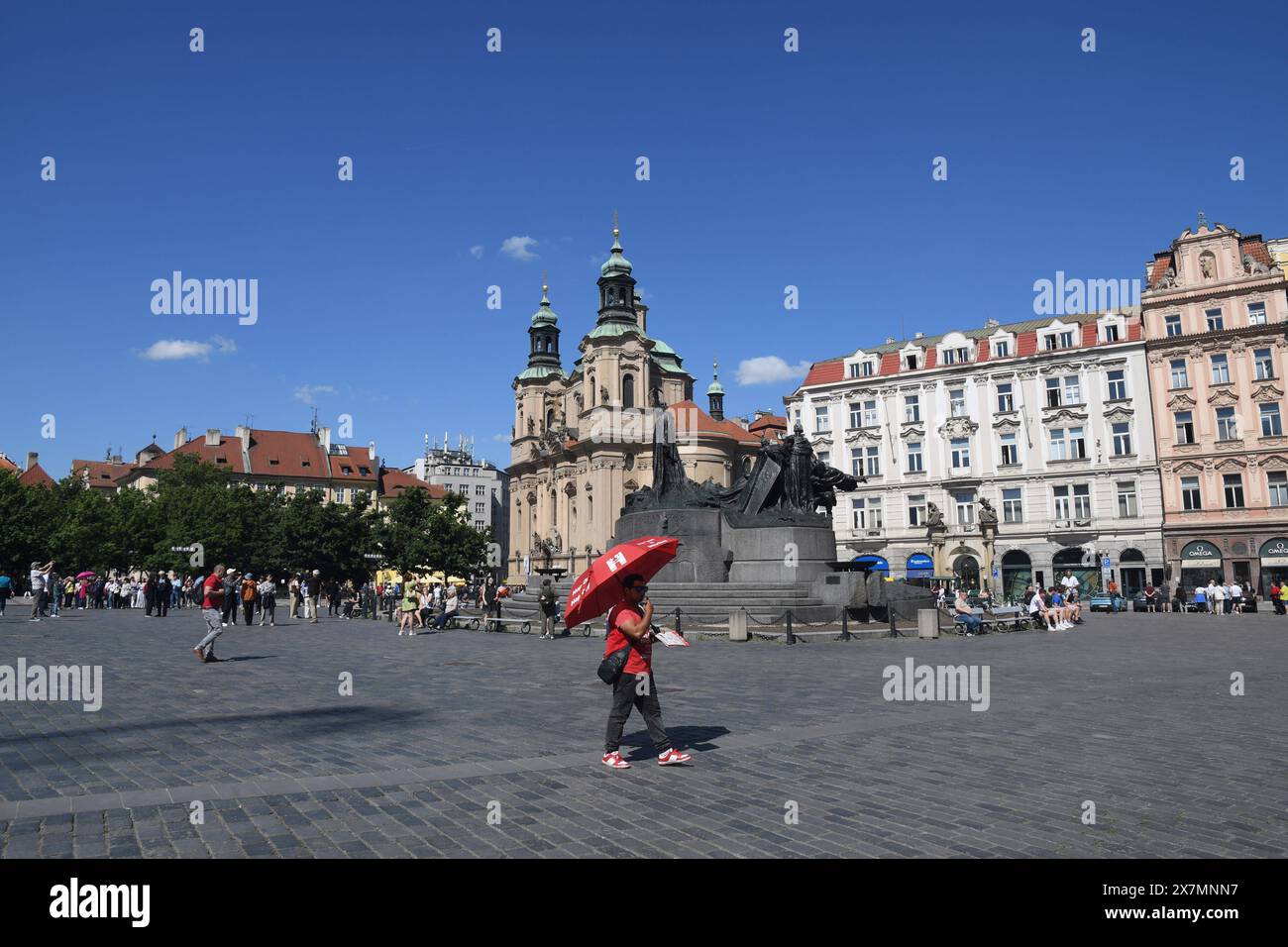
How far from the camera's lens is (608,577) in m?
7.63

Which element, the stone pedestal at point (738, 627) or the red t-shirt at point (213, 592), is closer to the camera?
the red t-shirt at point (213, 592)

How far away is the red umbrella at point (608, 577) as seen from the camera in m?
7.59

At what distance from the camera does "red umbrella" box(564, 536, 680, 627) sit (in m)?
7.59

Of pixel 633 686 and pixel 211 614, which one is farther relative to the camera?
pixel 211 614

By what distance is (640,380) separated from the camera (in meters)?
85.1

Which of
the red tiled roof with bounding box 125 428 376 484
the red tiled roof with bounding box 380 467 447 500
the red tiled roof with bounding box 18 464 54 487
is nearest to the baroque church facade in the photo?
the red tiled roof with bounding box 380 467 447 500

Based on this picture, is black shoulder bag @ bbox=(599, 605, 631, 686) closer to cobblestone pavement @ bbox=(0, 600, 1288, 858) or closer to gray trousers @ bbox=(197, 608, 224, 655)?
cobblestone pavement @ bbox=(0, 600, 1288, 858)

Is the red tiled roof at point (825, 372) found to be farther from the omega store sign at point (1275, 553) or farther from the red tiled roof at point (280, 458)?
the red tiled roof at point (280, 458)

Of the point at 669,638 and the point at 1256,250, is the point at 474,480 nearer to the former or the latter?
the point at 1256,250

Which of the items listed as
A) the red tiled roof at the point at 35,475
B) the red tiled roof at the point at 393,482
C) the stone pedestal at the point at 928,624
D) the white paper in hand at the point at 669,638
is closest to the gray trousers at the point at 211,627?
the white paper in hand at the point at 669,638

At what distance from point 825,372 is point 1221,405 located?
2486 cm

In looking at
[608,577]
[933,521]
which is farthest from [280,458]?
[608,577]

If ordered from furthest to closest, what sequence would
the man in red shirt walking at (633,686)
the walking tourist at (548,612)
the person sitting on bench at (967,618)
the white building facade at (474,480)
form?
the white building facade at (474,480), the person sitting on bench at (967,618), the walking tourist at (548,612), the man in red shirt walking at (633,686)

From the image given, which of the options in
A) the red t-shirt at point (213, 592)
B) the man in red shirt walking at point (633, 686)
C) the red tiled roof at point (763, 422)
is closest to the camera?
the man in red shirt walking at point (633, 686)
